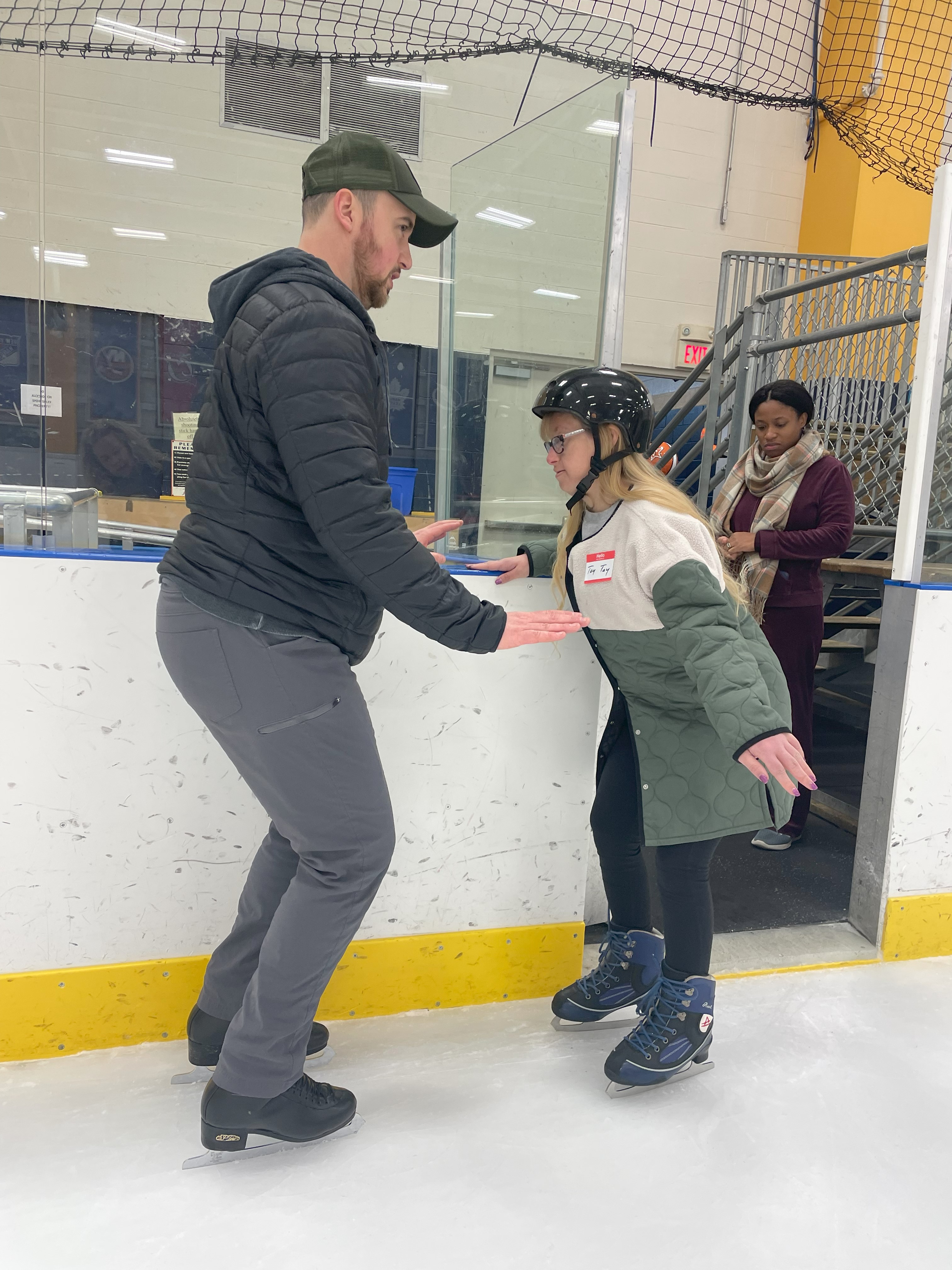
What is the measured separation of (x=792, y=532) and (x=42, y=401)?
6.40 feet

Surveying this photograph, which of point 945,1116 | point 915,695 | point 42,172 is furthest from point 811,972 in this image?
point 42,172

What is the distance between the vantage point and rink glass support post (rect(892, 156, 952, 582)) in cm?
194

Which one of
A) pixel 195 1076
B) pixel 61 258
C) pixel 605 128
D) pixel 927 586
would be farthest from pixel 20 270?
pixel 927 586

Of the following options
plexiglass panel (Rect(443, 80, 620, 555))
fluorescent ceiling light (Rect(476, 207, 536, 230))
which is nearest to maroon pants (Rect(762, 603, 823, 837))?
plexiglass panel (Rect(443, 80, 620, 555))

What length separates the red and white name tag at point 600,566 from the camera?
152 centimetres

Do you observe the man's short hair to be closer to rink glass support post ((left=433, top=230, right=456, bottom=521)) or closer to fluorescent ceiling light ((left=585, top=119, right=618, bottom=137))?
rink glass support post ((left=433, top=230, right=456, bottom=521))

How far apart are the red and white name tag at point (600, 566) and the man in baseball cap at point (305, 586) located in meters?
0.25

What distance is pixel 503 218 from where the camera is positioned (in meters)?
2.02

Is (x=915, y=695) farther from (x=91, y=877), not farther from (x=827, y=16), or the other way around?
(x=827, y=16)

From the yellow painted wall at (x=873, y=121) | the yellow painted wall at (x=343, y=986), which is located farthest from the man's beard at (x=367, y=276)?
the yellow painted wall at (x=873, y=121)

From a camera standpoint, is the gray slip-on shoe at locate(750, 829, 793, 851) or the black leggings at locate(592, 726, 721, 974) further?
the gray slip-on shoe at locate(750, 829, 793, 851)

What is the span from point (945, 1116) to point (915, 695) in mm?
905

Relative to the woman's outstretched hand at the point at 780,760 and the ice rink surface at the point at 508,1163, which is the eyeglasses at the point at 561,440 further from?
the ice rink surface at the point at 508,1163

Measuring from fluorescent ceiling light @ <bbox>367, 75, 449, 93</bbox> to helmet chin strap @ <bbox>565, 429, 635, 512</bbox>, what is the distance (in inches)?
39.3
